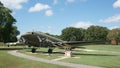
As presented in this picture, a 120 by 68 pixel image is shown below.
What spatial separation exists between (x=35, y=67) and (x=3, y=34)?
51808 millimetres

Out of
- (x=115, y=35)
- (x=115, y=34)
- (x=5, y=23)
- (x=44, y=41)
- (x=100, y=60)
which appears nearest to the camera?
(x=100, y=60)

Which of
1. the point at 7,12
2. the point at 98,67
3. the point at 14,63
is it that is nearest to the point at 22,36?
the point at 14,63

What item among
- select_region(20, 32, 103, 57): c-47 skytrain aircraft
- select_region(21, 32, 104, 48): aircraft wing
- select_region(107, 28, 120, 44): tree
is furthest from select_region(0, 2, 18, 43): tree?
select_region(107, 28, 120, 44): tree

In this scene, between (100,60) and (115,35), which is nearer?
(100,60)

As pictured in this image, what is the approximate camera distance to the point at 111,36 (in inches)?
6555

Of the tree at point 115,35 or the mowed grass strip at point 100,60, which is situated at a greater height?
the tree at point 115,35

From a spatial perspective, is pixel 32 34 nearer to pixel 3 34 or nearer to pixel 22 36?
pixel 22 36

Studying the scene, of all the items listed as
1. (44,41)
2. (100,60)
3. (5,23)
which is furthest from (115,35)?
(100,60)

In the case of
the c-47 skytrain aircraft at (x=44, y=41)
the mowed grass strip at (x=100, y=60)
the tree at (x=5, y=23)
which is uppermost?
the tree at (x=5, y=23)

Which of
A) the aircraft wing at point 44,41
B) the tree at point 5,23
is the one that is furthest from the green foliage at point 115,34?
the aircraft wing at point 44,41

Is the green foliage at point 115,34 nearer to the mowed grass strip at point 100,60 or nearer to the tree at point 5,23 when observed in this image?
the tree at point 5,23

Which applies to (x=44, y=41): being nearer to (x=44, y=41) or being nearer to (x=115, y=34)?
(x=44, y=41)

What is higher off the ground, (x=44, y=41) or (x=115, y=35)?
(x=115, y=35)

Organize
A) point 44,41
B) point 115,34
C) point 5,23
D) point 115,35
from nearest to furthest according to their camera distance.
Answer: point 44,41 < point 5,23 < point 115,35 < point 115,34
